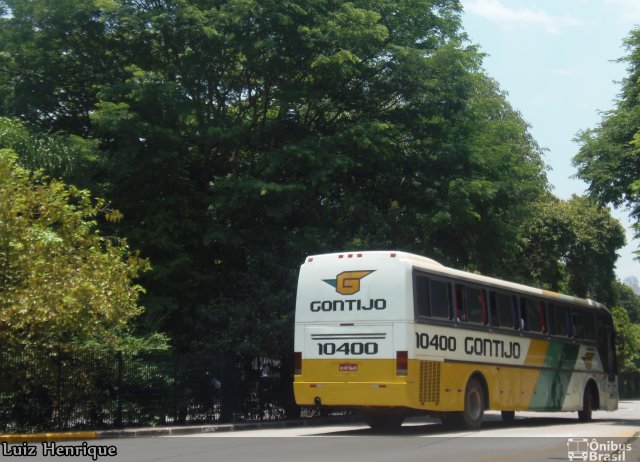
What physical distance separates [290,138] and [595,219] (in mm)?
29562

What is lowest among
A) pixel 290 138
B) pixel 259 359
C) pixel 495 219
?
pixel 259 359

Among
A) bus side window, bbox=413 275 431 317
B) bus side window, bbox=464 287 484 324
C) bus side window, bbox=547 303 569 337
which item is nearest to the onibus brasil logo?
bus side window, bbox=413 275 431 317

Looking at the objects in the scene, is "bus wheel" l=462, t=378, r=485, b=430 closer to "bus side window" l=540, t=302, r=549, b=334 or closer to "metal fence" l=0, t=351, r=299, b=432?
"bus side window" l=540, t=302, r=549, b=334

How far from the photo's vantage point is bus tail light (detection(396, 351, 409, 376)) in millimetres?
18281

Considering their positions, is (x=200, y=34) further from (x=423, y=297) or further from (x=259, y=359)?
(x=423, y=297)

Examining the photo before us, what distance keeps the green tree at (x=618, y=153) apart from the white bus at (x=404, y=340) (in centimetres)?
582

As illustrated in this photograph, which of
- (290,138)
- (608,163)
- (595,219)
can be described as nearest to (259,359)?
(290,138)

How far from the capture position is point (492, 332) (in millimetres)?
21453

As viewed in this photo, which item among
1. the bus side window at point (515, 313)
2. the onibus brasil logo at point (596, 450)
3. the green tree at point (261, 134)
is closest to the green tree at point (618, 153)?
the green tree at point (261, 134)

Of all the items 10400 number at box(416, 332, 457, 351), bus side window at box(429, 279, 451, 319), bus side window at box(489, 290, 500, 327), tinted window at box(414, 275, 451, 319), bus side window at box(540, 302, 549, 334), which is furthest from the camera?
bus side window at box(540, 302, 549, 334)
